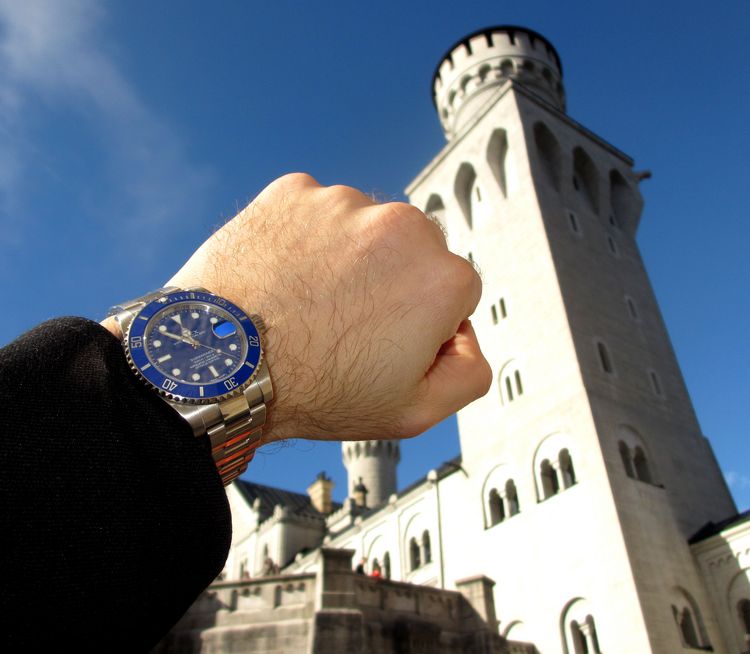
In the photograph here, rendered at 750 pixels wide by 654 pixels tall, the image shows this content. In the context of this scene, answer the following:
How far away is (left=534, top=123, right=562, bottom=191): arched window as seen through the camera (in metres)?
30.9

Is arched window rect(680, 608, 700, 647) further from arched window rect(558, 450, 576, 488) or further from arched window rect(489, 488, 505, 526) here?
arched window rect(489, 488, 505, 526)

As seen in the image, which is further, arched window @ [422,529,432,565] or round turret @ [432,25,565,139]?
round turret @ [432,25,565,139]

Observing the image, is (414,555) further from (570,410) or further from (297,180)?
(297,180)

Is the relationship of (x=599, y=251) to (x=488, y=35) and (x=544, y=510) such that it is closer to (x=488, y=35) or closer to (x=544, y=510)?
(x=544, y=510)

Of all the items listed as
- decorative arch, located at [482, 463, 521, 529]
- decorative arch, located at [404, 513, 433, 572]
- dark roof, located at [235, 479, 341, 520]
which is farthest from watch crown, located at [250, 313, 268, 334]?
dark roof, located at [235, 479, 341, 520]

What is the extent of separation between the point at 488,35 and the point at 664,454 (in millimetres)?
27915

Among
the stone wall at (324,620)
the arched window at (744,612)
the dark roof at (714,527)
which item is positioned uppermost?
the dark roof at (714,527)

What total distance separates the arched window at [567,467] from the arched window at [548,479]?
23.2 inches

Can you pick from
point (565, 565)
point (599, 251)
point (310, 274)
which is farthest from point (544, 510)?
point (310, 274)

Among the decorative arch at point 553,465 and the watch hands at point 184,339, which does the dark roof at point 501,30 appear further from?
the watch hands at point 184,339

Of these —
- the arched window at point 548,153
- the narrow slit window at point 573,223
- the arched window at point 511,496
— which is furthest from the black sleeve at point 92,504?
the arched window at point 548,153

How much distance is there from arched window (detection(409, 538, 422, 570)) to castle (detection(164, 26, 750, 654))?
0.23ft

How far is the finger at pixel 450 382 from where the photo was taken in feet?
5.69

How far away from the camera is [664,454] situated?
23.3 meters
